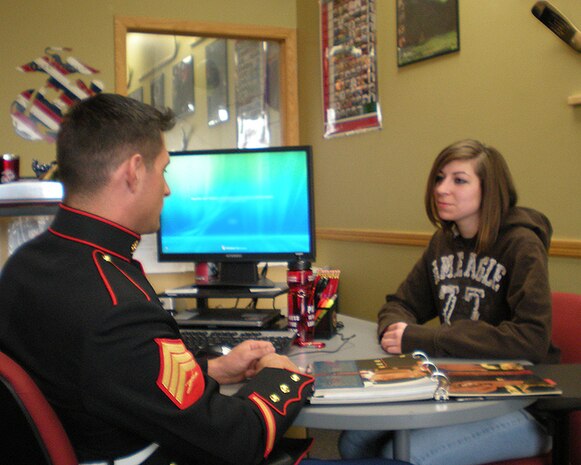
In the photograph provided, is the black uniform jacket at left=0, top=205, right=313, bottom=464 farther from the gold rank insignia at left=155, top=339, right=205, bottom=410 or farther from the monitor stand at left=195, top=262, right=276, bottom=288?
the monitor stand at left=195, top=262, right=276, bottom=288

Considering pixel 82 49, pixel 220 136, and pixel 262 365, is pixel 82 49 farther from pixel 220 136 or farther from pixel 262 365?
pixel 262 365

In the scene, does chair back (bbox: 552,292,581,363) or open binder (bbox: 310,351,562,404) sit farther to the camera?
chair back (bbox: 552,292,581,363)

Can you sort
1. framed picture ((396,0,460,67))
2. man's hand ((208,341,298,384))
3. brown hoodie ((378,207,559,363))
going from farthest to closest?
framed picture ((396,0,460,67)) → brown hoodie ((378,207,559,363)) → man's hand ((208,341,298,384))

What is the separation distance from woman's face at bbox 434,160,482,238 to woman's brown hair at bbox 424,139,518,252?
0.02m

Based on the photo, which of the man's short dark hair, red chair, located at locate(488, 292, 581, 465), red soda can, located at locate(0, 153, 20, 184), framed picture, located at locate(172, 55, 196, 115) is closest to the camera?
the man's short dark hair

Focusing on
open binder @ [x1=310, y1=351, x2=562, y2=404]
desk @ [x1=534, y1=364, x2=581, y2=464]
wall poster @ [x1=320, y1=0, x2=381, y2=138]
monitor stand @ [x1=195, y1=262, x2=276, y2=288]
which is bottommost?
desk @ [x1=534, y1=364, x2=581, y2=464]

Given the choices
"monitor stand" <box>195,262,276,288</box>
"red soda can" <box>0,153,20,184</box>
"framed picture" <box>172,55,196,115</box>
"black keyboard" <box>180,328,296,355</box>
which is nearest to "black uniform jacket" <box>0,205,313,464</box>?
"black keyboard" <box>180,328,296,355</box>

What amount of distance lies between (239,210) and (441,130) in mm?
1160

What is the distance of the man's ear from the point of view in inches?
41.1

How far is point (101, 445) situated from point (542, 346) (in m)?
1.01

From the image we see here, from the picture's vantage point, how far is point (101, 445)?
3.09ft

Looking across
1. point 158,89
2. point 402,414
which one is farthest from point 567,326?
point 158,89

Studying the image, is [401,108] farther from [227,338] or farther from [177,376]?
[177,376]

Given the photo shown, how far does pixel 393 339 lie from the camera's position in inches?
60.8
